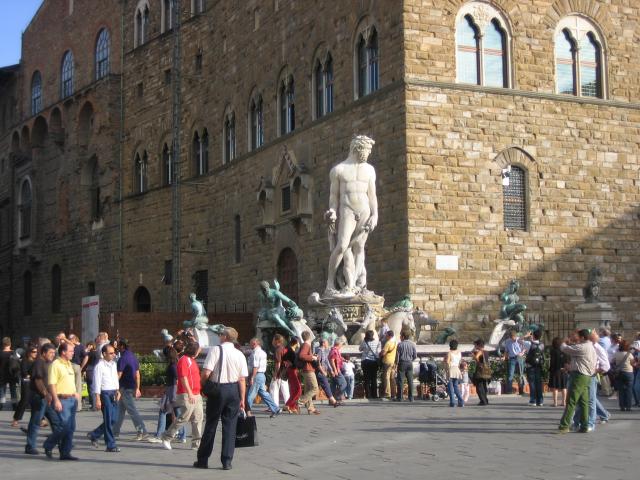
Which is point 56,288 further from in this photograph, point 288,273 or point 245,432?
point 245,432

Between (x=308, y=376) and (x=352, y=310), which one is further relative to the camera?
(x=352, y=310)

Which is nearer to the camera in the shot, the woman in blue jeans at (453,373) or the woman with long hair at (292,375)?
the woman with long hair at (292,375)

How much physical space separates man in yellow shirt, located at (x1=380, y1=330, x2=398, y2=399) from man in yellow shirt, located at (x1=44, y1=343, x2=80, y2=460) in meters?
7.03

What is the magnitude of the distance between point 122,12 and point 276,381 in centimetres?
2638

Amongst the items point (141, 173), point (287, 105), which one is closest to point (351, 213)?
point (287, 105)

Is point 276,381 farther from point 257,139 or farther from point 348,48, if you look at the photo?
point 257,139

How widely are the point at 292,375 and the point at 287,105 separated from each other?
539 inches

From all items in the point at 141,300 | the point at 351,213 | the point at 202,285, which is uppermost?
the point at 351,213

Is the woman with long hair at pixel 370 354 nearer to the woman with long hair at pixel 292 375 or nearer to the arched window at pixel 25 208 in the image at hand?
the woman with long hair at pixel 292 375

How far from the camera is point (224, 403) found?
413 inches

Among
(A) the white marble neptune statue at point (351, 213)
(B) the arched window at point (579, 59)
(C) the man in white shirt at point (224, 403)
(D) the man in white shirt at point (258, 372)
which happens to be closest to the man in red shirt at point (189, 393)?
(C) the man in white shirt at point (224, 403)

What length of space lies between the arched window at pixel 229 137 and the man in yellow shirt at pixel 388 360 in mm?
15327

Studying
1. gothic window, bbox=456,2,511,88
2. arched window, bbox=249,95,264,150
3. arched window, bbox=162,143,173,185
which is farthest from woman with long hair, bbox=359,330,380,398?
arched window, bbox=162,143,173,185

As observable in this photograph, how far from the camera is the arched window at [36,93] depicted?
4678 centimetres
